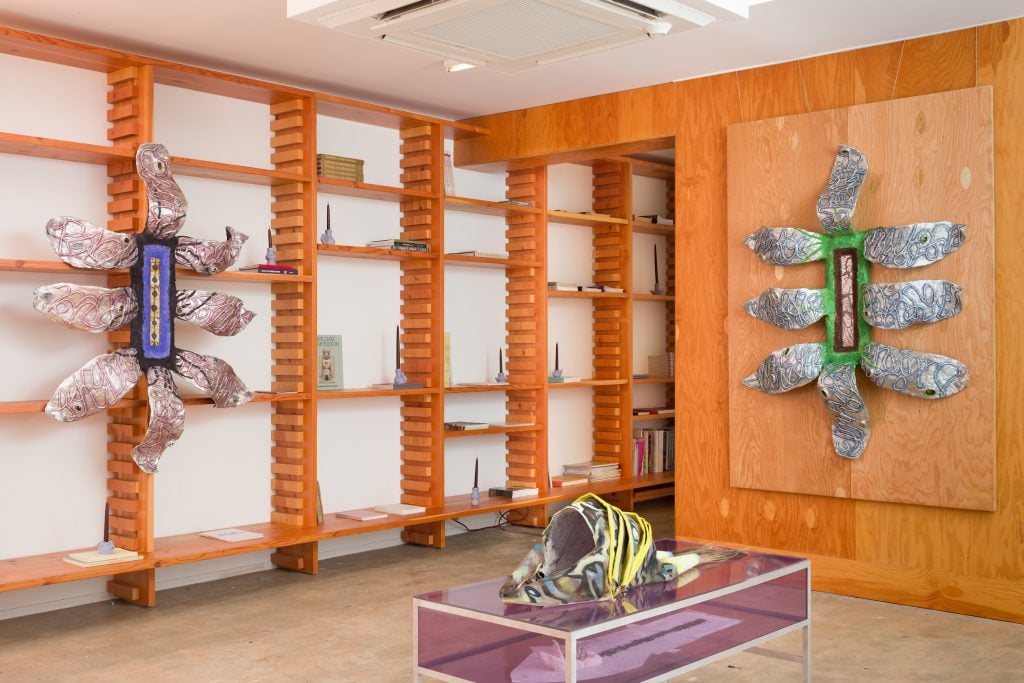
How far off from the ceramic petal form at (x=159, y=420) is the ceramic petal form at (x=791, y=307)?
281 centimetres

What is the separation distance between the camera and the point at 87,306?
448 centimetres

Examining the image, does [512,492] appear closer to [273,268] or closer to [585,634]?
[273,268]

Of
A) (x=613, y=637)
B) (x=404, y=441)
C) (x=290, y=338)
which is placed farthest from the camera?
(x=404, y=441)

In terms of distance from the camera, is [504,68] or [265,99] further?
[265,99]

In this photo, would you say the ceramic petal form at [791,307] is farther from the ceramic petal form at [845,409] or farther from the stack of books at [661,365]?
the stack of books at [661,365]

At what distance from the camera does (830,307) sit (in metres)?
4.97

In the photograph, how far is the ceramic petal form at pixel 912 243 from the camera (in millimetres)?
4656

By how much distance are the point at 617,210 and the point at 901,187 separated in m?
2.83

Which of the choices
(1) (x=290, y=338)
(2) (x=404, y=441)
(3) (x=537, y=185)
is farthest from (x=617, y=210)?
(1) (x=290, y=338)

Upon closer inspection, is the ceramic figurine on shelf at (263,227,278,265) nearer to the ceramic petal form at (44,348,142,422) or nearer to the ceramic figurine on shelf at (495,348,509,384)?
the ceramic petal form at (44,348,142,422)

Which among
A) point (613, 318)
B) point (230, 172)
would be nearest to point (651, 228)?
point (613, 318)

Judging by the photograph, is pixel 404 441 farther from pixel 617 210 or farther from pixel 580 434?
pixel 617 210

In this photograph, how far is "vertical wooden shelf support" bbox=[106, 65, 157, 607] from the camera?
483 cm

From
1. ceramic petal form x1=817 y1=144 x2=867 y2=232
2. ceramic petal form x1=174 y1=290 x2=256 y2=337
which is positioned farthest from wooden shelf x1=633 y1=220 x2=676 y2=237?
ceramic petal form x1=174 y1=290 x2=256 y2=337
